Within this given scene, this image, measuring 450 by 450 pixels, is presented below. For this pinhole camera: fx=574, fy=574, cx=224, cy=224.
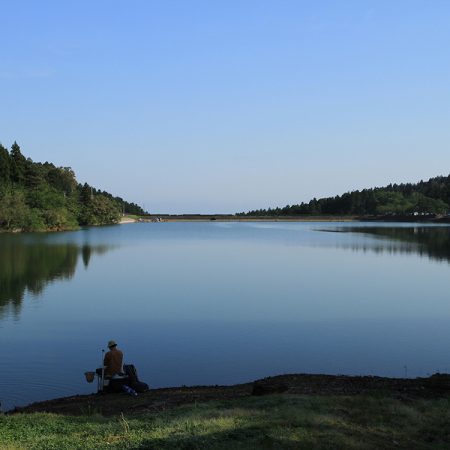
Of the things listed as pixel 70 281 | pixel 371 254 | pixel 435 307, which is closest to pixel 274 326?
pixel 435 307

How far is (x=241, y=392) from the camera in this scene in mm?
14023

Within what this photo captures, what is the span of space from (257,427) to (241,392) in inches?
183

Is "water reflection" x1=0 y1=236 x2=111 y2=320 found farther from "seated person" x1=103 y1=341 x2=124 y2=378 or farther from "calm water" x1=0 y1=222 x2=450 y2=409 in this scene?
"seated person" x1=103 y1=341 x2=124 y2=378

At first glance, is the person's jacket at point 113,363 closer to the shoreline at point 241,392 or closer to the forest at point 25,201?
the shoreline at point 241,392

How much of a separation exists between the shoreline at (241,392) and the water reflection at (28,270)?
46.2 feet

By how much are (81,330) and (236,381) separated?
9.95 meters

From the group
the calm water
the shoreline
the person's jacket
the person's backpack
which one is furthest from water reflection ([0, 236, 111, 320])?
the shoreline

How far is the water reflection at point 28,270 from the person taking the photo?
3155 cm

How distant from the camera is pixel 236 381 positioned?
16.6 m

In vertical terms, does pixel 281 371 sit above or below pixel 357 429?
below

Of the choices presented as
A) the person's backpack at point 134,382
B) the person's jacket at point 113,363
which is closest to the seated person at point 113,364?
the person's jacket at point 113,363

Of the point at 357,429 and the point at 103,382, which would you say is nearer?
the point at 357,429

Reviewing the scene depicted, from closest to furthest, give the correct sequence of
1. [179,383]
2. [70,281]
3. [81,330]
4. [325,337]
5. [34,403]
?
[34,403]
[179,383]
[325,337]
[81,330]
[70,281]

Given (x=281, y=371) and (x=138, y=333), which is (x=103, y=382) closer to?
(x=281, y=371)
